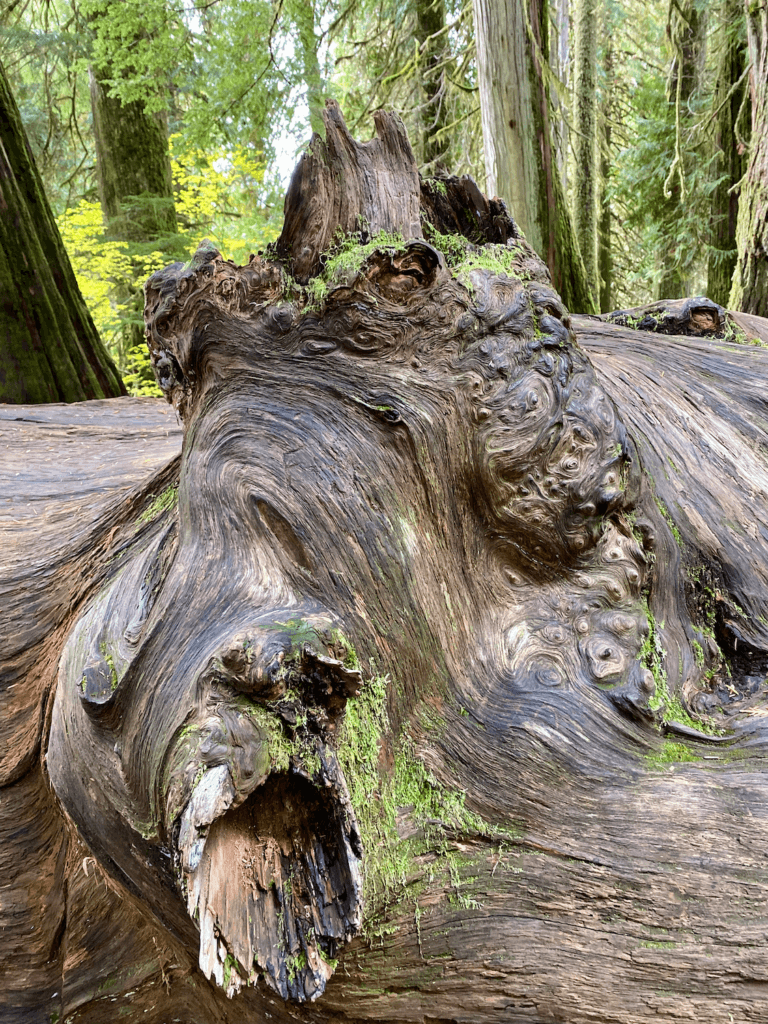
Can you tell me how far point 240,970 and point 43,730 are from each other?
1188 millimetres

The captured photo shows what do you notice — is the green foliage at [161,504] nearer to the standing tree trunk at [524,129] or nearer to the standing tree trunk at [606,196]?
the standing tree trunk at [524,129]

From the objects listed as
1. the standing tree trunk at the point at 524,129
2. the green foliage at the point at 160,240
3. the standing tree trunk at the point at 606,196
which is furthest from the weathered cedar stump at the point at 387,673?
Answer: the standing tree trunk at the point at 606,196

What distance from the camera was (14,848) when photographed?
234 centimetres

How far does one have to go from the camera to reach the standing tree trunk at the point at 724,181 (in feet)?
23.8

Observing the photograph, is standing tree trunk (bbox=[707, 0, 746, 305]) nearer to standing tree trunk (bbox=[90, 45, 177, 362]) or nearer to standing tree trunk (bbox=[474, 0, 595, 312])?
standing tree trunk (bbox=[474, 0, 595, 312])

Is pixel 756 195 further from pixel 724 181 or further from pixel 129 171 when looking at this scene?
pixel 129 171

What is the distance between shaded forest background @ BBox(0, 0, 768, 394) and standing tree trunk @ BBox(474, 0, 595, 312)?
14 millimetres

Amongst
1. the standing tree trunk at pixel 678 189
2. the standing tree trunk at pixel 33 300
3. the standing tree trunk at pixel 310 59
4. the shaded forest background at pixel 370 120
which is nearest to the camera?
the standing tree trunk at pixel 33 300

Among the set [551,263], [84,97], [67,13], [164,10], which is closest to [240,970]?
[551,263]

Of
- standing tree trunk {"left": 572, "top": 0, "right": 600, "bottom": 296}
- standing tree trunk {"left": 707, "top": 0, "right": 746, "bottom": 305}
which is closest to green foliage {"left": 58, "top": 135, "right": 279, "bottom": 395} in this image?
standing tree trunk {"left": 572, "top": 0, "right": 600, "bottom": 296}

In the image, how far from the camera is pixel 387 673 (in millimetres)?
1924

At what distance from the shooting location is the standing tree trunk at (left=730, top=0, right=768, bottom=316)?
17.1 feet

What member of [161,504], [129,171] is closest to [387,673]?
[161,504]

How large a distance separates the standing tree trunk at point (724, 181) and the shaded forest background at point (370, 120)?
0.06ft
